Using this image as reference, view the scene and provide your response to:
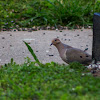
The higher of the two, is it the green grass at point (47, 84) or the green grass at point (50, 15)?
the green grass at point (50, 15)

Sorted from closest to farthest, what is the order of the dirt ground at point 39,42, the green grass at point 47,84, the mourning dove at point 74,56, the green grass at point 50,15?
the green grass at point 47,84
the mourning dove at point 74,56
the dirt ground at point 39,42
the green grass at point 50,15

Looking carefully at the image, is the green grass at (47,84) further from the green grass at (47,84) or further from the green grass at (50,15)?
the green grass at (50,15)

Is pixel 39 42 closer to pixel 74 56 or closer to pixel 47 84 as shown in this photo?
pixel 74 56

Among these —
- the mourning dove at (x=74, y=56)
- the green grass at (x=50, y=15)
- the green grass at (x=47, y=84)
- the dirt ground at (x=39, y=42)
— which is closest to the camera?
the green grass at (x=47, y=84)

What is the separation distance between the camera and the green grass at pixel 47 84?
10.5 feet

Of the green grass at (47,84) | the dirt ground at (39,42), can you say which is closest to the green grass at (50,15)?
the dirt ground at (39,42)

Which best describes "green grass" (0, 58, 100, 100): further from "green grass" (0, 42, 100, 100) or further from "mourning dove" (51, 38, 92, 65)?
"mourning dove" (51, 38, 92, 65)

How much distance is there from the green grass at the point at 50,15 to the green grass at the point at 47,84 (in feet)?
13.8

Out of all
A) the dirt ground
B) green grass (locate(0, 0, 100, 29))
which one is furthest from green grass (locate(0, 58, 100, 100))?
green grass (locate(0, 0, 100, 29))

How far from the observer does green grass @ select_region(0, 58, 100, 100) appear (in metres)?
3.21

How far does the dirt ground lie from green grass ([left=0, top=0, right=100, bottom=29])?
66 centimetres

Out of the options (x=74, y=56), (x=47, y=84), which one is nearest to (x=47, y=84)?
(x=47, y=84)

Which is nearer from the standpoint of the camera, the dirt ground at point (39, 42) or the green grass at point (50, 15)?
the dirt ground at point (39, 42)

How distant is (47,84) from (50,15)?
5632mm
